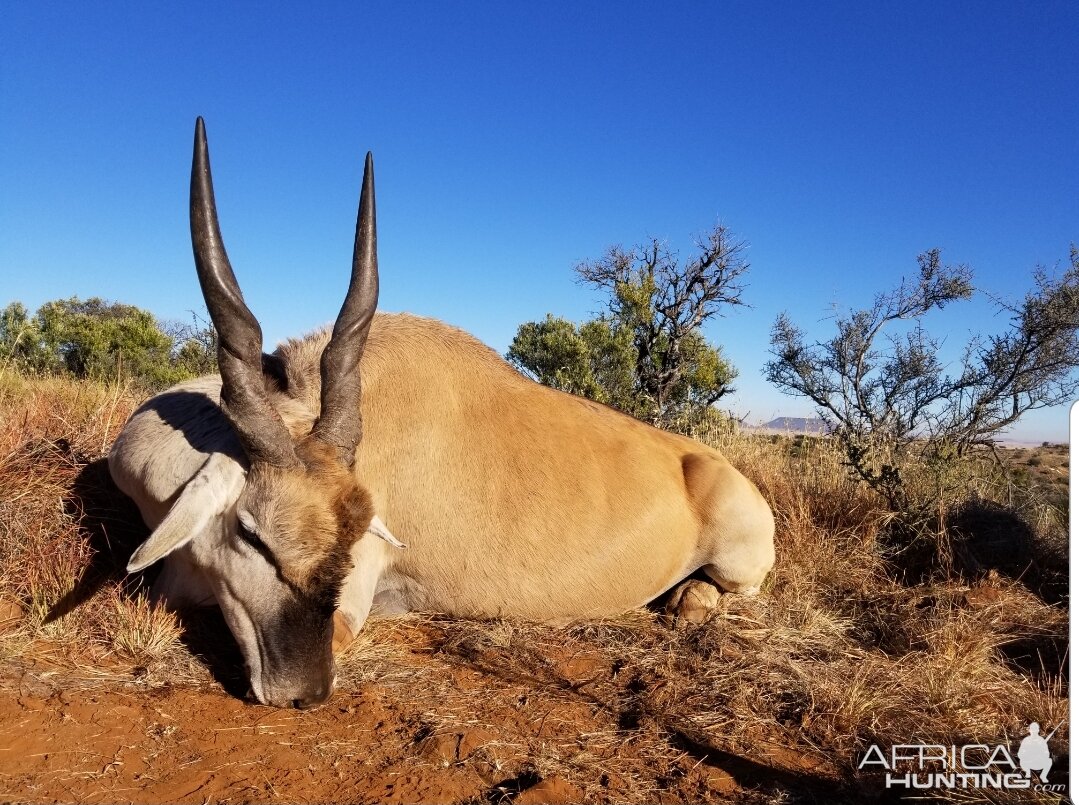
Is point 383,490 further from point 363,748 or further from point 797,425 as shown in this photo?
point 797,425

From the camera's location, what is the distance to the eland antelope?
2.99m

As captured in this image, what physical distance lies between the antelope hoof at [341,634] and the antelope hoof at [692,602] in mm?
2078

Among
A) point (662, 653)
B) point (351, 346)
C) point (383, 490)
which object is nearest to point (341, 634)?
point (383, 490)

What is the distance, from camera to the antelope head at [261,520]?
2.94 metres

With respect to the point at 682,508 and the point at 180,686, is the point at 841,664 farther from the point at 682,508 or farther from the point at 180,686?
the point at 180,686

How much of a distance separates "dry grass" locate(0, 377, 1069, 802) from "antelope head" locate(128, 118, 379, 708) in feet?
1.39

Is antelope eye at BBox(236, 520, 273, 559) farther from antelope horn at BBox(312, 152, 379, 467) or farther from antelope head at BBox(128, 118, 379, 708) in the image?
antelope horn at BBox(312, 152, 379, 467)

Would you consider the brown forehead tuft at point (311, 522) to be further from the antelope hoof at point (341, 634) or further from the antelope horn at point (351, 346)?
the antelope hoof at point (341, 634)

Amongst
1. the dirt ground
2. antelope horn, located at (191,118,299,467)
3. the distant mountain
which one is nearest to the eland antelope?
antelope horn, located at (191,118,299,467)

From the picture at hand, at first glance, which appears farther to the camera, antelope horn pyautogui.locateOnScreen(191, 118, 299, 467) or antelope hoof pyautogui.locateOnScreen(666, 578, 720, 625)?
antelope hoof pyautogui.locateOnScreen(666, 578, 720, 625)

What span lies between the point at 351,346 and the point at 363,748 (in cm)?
173

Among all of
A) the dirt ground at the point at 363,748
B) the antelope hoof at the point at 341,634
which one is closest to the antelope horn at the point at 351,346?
the antelope hoof at the point at 341,634

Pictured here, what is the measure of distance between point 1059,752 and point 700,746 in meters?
1.61

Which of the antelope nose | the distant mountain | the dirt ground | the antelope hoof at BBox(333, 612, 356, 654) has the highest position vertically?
the distant mountain
